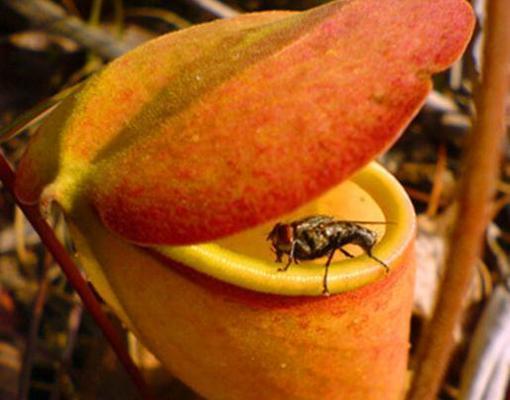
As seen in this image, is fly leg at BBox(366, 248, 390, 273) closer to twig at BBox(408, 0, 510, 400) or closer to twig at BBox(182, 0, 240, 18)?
twig at BBox(408, 0, 510, 400)

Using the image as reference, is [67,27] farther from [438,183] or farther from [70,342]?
[438,183]

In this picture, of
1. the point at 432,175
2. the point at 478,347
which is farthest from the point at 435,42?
the point at 432,175

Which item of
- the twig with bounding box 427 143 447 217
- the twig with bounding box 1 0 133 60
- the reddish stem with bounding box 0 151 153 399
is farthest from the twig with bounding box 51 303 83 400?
the twig with bounding box 427 143 447 217

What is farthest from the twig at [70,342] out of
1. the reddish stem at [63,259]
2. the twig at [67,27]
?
the twig at [67,27]

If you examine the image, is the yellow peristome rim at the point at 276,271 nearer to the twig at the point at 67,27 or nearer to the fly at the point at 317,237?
the fly at the point at 317,237

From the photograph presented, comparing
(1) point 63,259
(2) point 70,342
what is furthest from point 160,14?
(1) point 63,259
